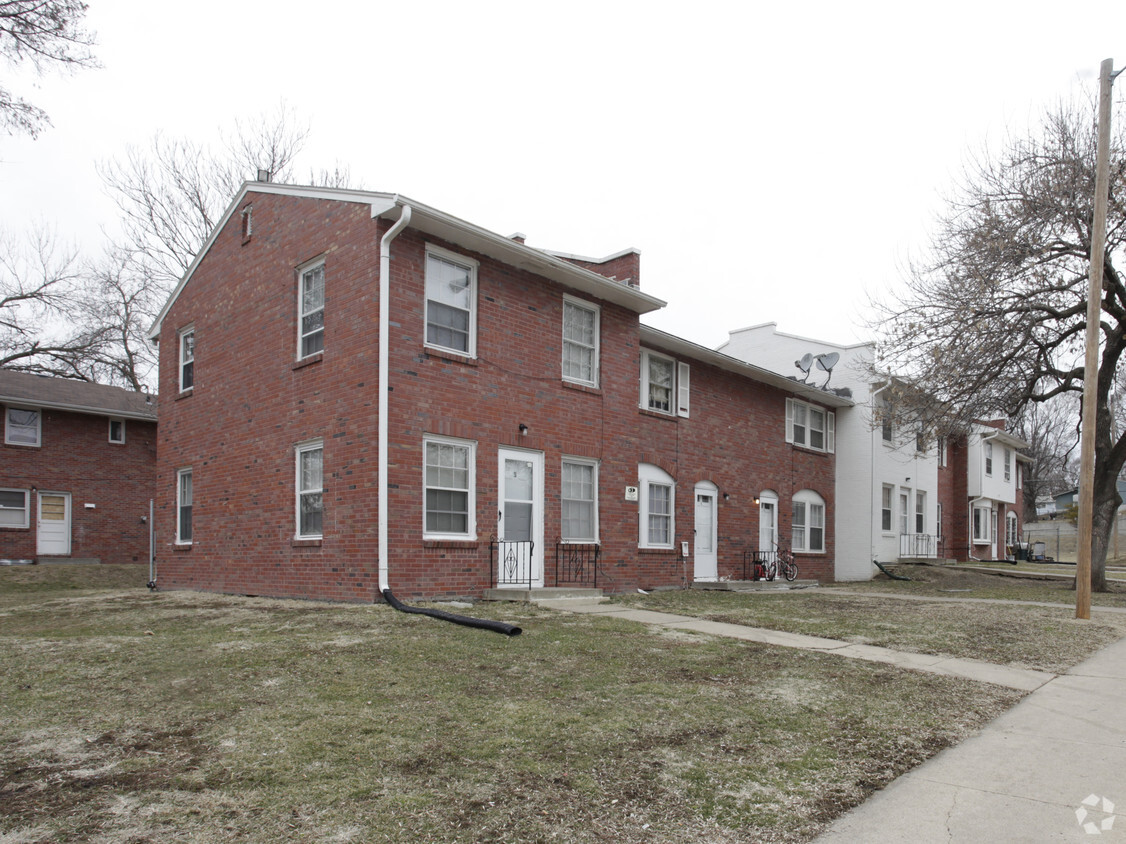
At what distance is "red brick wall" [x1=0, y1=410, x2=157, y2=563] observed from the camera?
24.1 m

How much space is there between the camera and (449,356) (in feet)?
42.3

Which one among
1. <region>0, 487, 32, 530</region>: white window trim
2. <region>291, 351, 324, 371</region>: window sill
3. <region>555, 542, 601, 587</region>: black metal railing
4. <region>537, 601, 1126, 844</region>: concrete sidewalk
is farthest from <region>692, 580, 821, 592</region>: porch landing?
<region>0, 487, 32, 530</region>: white window trim

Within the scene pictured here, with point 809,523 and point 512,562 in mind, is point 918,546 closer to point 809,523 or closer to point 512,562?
point 809,523

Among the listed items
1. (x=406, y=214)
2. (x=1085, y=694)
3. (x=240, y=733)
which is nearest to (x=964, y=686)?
(x=1085, y=694)

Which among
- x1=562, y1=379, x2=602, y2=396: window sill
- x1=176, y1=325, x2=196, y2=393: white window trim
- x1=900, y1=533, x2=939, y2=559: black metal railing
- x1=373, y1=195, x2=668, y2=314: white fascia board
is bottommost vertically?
x1=900, y1=533, x2=939, y2=559: black metal railing

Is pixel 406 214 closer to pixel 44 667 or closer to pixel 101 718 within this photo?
pixel 44 667

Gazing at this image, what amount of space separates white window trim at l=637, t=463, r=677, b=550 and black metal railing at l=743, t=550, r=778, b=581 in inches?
130

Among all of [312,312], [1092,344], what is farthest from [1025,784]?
[312,312]

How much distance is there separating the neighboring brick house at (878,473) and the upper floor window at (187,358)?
14.7 m

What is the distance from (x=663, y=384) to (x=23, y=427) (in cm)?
1855

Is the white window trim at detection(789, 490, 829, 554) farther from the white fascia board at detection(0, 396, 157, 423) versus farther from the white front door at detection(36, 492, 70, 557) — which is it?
the white front door at detection(36, 492, 70, 557)

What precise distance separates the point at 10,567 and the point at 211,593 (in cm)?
1049

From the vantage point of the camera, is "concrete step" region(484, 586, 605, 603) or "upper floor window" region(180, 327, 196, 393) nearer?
"concrete step" region(484, 586, 605, 603)

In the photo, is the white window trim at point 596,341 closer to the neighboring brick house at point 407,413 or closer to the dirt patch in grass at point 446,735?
the neighboring brick house at point 407,413
